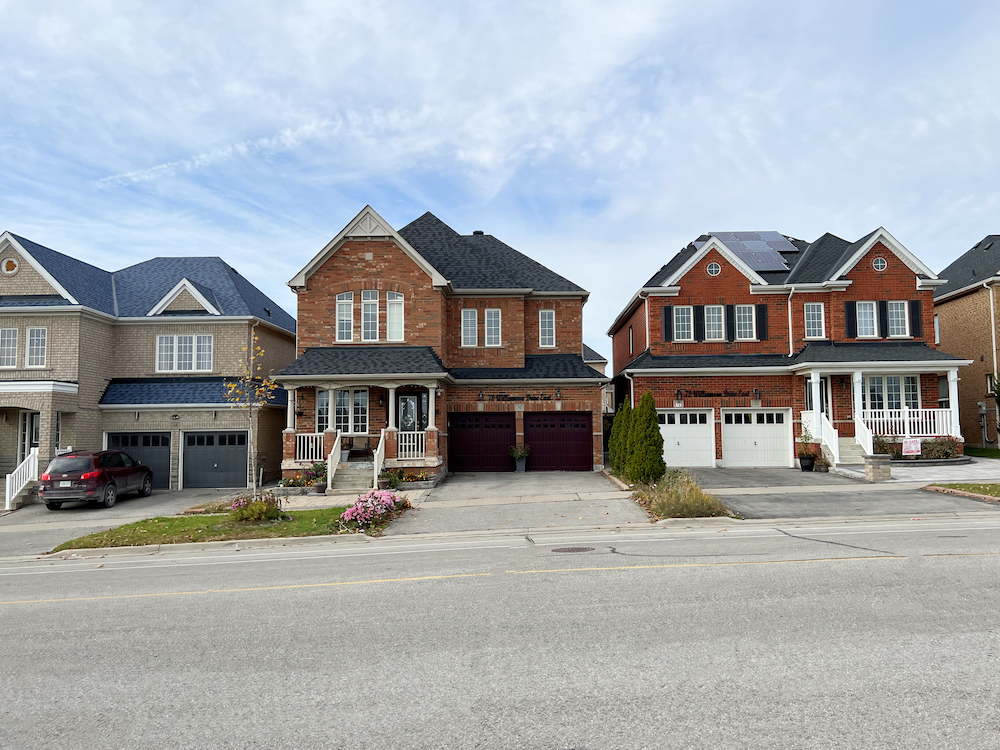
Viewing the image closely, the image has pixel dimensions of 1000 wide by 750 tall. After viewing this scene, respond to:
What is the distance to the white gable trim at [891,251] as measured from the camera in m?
26.8

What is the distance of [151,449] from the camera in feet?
84.0

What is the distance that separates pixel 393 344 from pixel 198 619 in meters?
18.0

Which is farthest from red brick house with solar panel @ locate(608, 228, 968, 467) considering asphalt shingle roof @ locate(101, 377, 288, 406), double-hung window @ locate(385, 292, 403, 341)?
asphalt shingle roof @ locate(101, 377, 288, 406)

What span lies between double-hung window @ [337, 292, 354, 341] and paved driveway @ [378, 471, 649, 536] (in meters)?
6.76

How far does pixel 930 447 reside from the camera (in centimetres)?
2384

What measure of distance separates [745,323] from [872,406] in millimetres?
5772

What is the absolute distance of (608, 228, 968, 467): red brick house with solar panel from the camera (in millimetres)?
26141

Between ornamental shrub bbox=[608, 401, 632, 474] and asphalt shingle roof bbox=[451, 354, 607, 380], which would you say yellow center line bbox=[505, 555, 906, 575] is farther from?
asphalt shingle roof bbox=[451, 354, 607, 380]

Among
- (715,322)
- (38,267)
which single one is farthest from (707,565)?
(38,267)

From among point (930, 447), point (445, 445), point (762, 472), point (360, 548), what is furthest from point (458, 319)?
point (930, 447)

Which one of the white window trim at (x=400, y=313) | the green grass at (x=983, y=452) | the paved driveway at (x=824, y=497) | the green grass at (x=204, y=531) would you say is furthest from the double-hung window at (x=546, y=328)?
the green grass at (x=983, y=452)

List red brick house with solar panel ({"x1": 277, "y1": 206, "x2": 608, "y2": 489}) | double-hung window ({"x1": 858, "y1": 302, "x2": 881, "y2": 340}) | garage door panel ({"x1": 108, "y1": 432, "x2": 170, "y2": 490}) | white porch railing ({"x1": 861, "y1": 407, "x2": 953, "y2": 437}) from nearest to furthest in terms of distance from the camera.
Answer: red brick house with solar panel ({"x1": 277, "y1": 206, "x2": 608, "y2": 489})
white porch railing ({"x1": 861, "y1": 407, "x2": 953, "y2": 437})
garage door panel ({"x1": 108, "y1": 432, "x2": 170, "y2": 490})
double-hung window ({"x1": 858, "y1": 302, "x2": 881, "y2": 340})

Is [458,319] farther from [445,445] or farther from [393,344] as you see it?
[445,445]

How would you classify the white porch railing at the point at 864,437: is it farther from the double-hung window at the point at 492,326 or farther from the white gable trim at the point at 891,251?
the double-hung window at the point at 492,326
